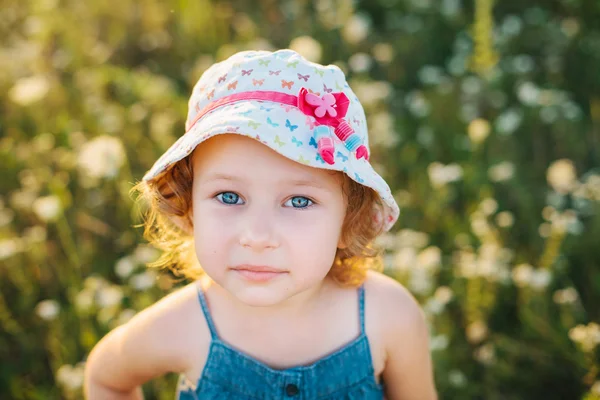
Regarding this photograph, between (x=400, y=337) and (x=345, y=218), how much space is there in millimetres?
327

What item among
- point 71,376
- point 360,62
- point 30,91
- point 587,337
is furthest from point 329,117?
point 30,91

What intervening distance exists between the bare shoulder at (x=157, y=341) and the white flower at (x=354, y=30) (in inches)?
88.3

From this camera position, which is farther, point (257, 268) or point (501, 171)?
point (501, 171)

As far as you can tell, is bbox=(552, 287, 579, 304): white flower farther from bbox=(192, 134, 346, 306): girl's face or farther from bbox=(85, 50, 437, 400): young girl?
bbox=(192, 134, 346, 306): girl's face

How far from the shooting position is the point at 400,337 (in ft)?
5.31

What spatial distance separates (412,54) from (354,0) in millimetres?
624

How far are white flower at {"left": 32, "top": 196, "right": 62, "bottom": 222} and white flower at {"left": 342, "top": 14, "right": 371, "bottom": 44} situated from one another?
1727mm

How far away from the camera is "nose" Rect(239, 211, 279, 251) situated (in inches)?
50.1

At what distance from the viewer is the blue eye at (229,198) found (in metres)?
1.35

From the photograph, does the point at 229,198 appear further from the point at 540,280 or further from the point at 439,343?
the point at 540,280

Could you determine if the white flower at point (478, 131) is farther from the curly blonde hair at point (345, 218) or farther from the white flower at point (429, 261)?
the curly blonde hair at point (345, 218)

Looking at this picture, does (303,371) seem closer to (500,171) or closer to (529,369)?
(529,369)

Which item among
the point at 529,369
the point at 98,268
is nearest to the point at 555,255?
the point at 529,369

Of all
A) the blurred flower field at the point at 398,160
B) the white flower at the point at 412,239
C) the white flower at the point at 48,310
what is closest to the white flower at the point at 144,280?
the blurred flower field at the point at 398,160
